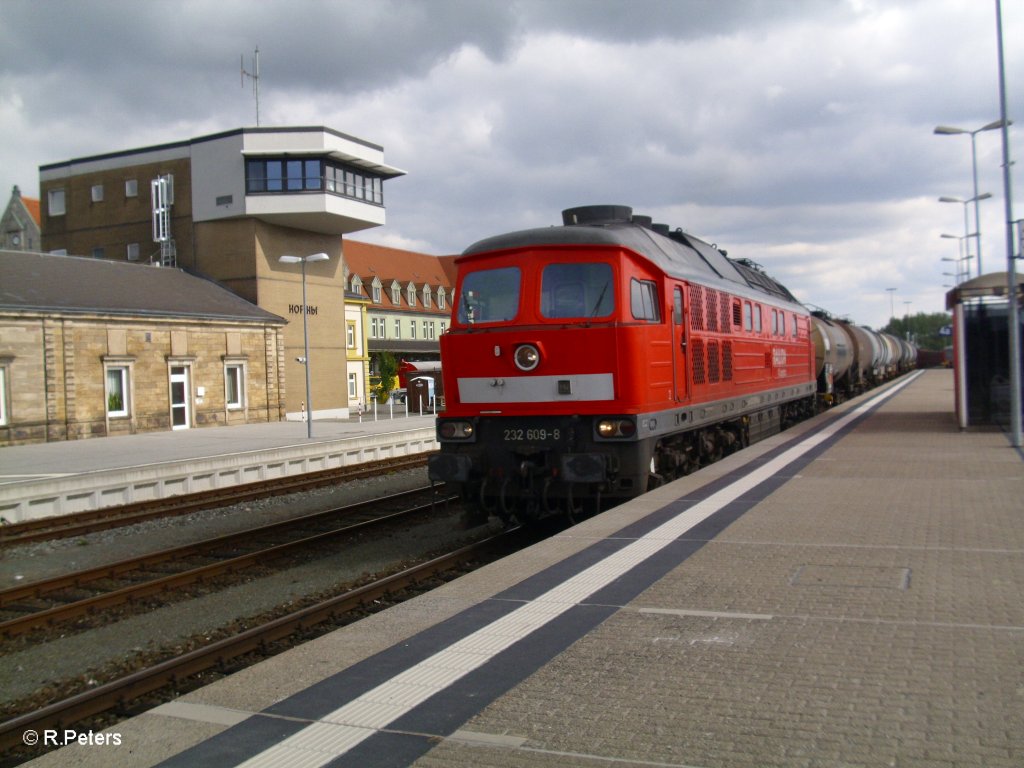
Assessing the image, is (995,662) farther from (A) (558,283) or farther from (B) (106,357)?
(B) (106,357)

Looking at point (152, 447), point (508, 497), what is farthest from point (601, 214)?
point (152, 447)

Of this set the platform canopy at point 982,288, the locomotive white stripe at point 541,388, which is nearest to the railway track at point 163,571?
the locomotive white stripe at point 541,388

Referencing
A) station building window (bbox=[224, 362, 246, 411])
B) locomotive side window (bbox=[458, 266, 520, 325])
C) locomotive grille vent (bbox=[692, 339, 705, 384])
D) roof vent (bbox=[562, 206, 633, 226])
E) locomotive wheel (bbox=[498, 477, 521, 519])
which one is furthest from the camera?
station building window (bbox=[224, 362, 246, 411])

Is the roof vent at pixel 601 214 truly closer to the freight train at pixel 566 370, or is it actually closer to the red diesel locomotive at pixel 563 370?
the freight train at pixel 566 370

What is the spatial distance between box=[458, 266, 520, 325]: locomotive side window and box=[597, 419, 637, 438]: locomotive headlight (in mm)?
1677

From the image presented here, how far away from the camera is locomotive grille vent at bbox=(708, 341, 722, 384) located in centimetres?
1259

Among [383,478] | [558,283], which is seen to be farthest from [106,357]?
[558,283]

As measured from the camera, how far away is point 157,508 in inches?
617

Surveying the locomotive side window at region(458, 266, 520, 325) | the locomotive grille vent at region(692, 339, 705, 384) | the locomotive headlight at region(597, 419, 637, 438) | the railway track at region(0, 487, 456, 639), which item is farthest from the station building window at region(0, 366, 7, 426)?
the locomotive headlight at region(597, 419, 637, 438)

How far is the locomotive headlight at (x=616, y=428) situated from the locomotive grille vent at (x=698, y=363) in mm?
2480

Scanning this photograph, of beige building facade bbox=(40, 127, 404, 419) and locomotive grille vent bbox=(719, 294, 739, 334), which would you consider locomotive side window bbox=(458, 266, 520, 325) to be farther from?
beige building facade bbox=(40, 127, 404, 419)

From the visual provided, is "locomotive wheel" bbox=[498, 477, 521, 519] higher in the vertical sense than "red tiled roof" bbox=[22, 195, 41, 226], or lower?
lower

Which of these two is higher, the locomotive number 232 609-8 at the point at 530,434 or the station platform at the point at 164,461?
the locomotive number 232 609-8 at the point at 530,434

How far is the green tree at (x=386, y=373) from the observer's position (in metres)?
58.0
